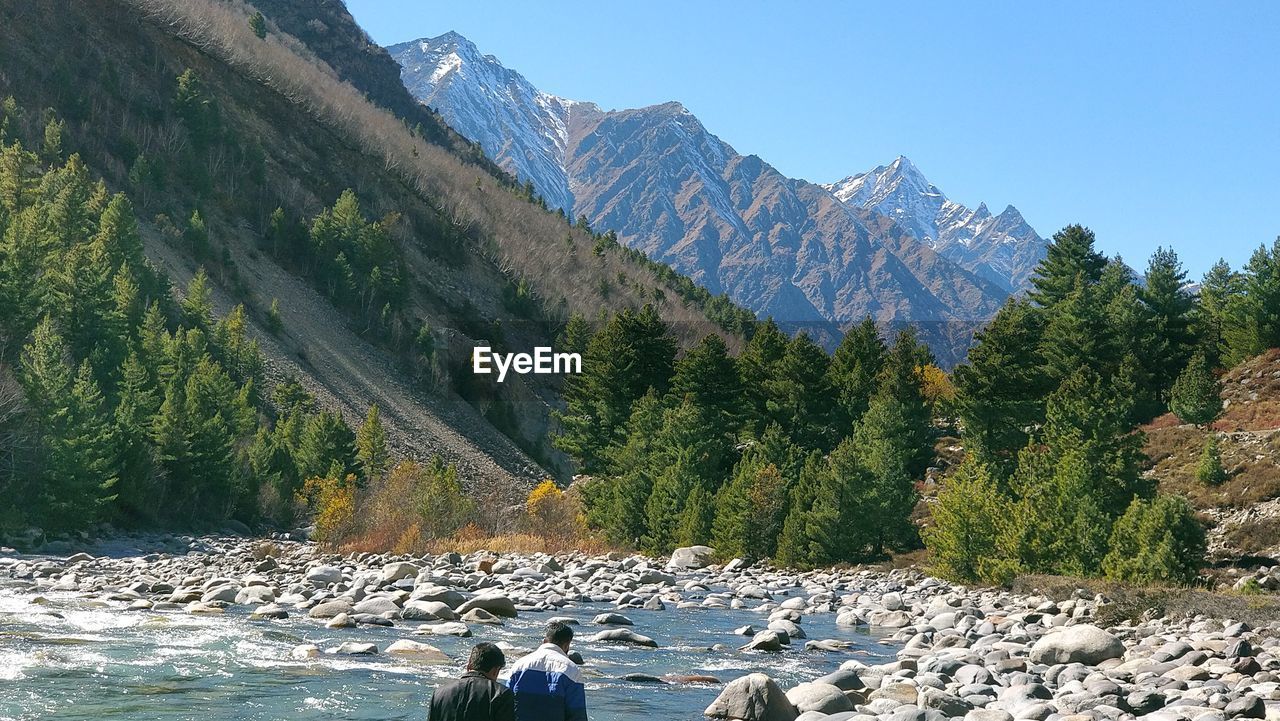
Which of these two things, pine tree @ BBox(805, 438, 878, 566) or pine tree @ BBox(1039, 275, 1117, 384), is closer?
pine tree @ BBox(805, 438, 878, 566)

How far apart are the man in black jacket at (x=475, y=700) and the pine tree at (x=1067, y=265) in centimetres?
8321

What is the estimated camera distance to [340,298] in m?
112

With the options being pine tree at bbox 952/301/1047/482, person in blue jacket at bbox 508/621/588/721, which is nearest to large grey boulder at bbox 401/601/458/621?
person in blue jacket at bbox 508/621/588/721

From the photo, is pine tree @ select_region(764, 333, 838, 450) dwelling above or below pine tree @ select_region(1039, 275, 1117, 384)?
below

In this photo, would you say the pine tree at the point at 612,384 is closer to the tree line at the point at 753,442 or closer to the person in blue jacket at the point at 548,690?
the tree line at the point at 753,442

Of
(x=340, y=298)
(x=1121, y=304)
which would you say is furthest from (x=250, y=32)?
(x=1121, y=304)

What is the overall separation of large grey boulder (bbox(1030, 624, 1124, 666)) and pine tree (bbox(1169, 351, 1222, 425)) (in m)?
44.6

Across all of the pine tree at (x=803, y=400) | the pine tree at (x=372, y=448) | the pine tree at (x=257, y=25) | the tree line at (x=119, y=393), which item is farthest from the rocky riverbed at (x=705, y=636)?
the pine tree at (x=257, y=25)

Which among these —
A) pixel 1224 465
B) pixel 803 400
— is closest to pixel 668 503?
pixel 803 400

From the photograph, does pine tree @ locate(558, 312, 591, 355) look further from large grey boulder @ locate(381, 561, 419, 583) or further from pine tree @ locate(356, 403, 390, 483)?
large grey boulder @ locate(381, 561, 419, 583)

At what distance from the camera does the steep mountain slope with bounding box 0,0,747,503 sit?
3880 inches

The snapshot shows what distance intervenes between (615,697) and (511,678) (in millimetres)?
8678

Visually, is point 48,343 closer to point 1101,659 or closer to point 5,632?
point 5,632

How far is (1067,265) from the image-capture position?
90.2 meters
